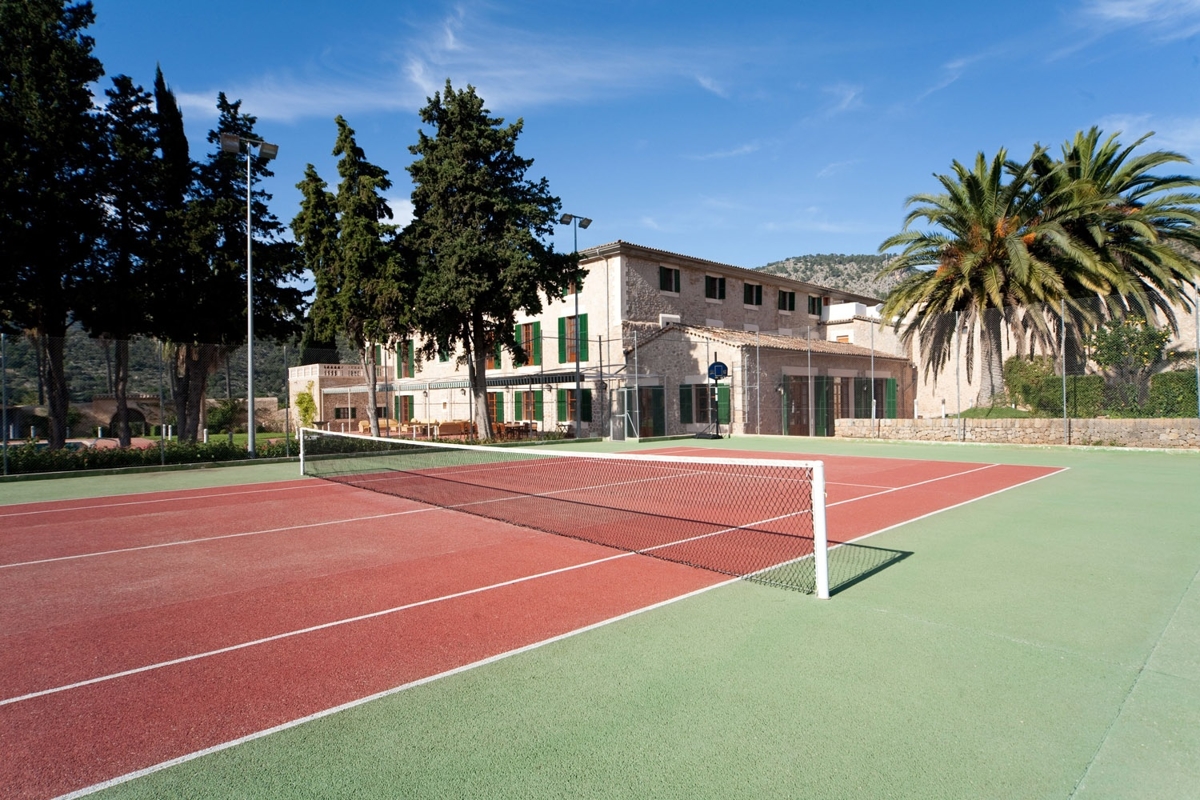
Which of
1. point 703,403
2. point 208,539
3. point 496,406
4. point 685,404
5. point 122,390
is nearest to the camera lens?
point 208,539

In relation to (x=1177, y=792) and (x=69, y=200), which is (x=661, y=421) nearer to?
(x=69, y=200)

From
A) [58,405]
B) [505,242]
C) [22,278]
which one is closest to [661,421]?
[505,242]

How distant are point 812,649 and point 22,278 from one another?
84.0 feet

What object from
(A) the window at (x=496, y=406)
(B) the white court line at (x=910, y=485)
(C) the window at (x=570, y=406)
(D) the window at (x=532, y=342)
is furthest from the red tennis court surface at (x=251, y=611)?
(A) the window at (x=496, y=406)

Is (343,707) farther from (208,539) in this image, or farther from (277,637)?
(208,539)

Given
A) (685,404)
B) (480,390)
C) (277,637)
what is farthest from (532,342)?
(277,637)

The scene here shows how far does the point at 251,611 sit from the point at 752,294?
3461cm

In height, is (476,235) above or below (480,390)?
above

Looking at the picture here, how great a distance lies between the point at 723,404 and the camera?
2830cm

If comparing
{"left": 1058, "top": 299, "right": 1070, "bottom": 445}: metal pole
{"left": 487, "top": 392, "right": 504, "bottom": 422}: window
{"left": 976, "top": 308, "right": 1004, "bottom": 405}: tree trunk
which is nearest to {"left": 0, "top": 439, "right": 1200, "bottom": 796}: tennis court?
{"left": 1058, "top": 299, "right": 1070, "bottom": 445}: metal pole

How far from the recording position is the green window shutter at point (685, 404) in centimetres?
2927

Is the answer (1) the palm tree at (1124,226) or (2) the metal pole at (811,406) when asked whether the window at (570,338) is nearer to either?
(2) the metal pole at (811,406)

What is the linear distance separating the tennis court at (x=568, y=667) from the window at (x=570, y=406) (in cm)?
2262

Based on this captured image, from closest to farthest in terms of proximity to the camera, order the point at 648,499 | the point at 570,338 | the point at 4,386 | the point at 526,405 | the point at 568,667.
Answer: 1. the point at 568,667
2. the point at 648,499
3. the point at 4,386
4. the point at 570,338
5. the point at 526,405
